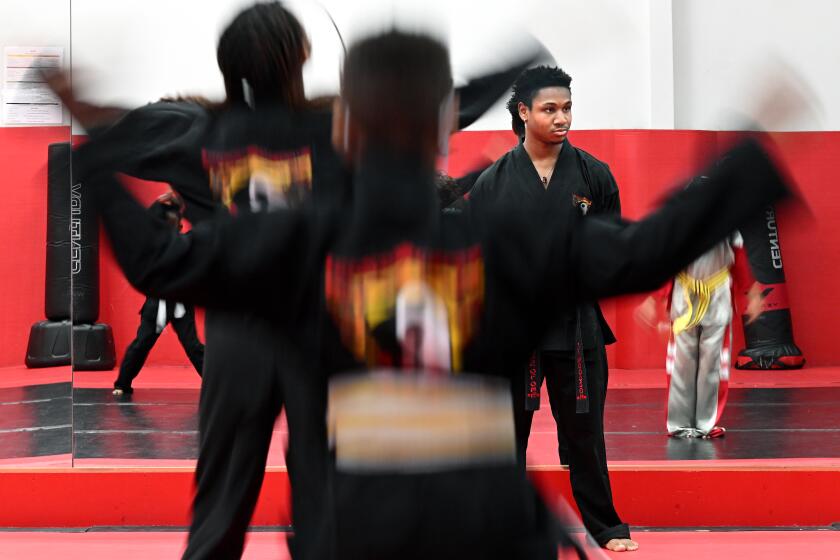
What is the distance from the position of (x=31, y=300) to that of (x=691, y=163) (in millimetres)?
4380

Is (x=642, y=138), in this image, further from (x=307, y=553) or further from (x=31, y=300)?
(x=307, y=553)

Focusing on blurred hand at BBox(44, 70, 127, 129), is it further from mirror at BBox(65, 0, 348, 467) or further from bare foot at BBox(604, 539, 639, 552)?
bare foot at BBox(604, 539, 639, 552)

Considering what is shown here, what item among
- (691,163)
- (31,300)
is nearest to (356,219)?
(691,163)

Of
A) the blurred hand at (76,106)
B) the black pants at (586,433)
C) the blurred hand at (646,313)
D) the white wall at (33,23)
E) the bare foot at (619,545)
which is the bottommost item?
the bare foot at (619,545)

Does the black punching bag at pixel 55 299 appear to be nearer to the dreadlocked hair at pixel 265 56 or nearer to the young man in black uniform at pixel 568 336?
the young man in black uniform at pixel 568 336

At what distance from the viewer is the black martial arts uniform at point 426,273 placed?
146cm

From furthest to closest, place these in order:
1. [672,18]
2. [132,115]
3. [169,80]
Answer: [672,18] → [169,80] → [132,115]

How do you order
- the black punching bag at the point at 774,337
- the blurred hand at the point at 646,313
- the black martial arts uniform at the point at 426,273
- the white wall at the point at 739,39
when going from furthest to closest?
the white wall at the point at 739,39
the black punching bag at the point at 774,337
the blurred hand at the point at 646,313
the black martial arts uniform at the point at 426,273

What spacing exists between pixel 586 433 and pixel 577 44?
54.3 inches

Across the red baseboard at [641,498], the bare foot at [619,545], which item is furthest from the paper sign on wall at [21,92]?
the bare foot at [619,545]

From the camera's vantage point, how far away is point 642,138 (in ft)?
20.3

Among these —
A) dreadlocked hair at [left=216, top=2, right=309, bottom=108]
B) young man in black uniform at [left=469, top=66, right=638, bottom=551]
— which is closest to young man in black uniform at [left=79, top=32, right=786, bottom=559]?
dreadlocked hair at [left=216, top=2, right=309, bottom=108]

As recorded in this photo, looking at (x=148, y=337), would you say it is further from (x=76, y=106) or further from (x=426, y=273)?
(x=426, y=273)

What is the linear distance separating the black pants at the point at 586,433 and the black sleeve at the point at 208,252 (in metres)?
2.49
